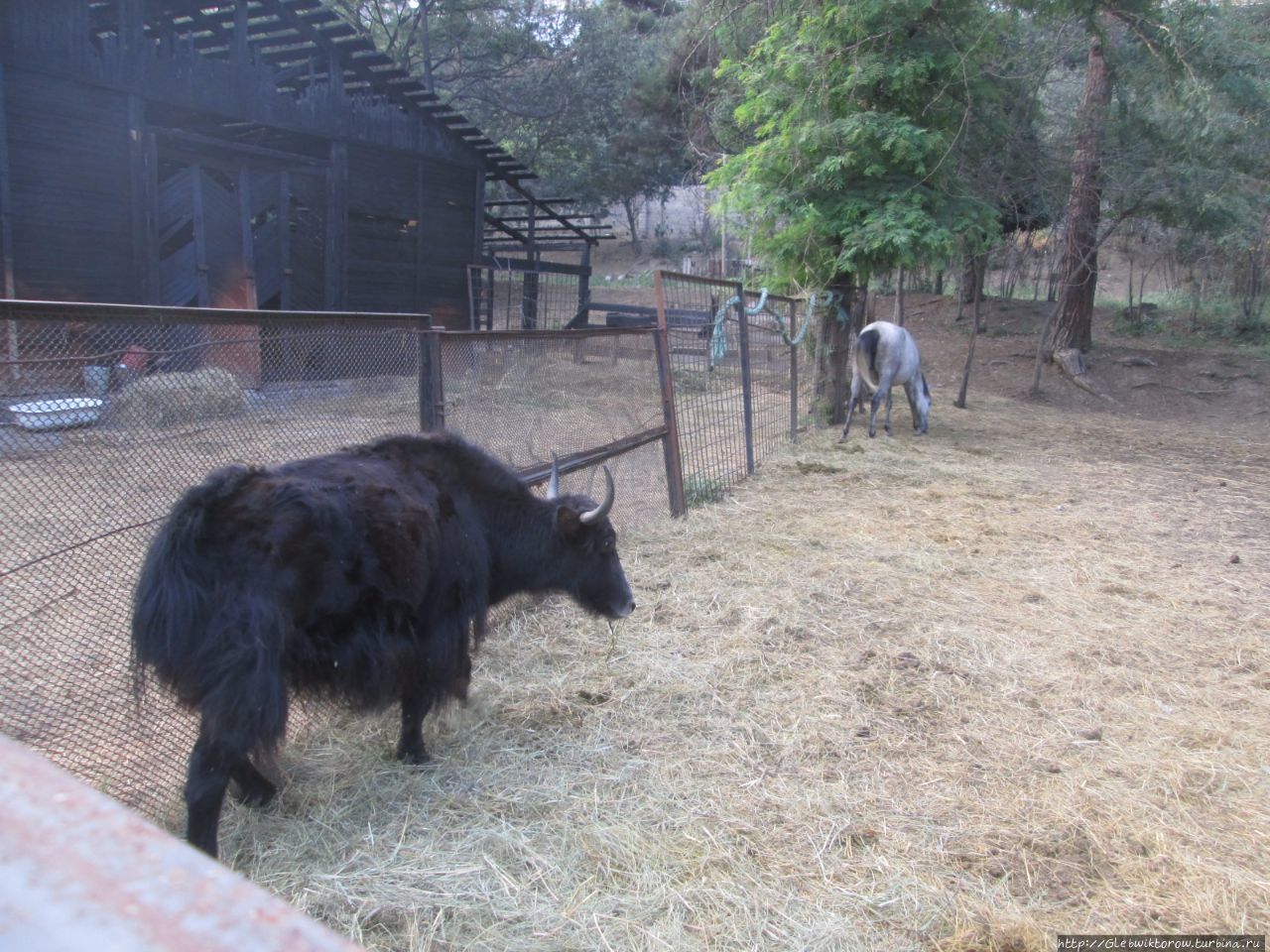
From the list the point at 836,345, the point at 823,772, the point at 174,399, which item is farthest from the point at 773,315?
the point at 174,399

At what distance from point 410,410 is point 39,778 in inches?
157

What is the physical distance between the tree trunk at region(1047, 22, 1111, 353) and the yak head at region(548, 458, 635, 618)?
11.0m

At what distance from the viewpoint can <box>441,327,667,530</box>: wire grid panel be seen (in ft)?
14.9

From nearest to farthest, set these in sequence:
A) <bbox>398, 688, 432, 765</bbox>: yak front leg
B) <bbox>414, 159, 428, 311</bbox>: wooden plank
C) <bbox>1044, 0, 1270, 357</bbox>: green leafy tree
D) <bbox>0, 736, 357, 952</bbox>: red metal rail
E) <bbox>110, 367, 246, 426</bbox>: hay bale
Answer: <bbox>0, 736, 357, 952</bbox>: red metal rail < <bbox>110, 367, 246, 426</bbox>: hay bale < <bbox>398, 688, 432, 765</bbox>: yak front leg < <bbox>1044, 0, 1270, 357</bbox>: green leafy tree < <bbox>414, 159, 428, 311</bbox>: wooden plank

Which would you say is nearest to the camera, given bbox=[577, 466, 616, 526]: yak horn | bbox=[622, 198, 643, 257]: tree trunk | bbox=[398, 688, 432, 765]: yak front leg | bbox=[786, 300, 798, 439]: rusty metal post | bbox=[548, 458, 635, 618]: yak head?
bbox=[398, 688, 432, 765]: yak front leg

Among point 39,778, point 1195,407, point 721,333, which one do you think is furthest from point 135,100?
point 1195,407

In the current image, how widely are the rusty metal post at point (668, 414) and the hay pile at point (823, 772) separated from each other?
2.65 ft

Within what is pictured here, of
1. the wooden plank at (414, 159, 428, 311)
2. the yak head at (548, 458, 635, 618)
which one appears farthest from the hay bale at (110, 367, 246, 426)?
the wooden plank at (414, 159, 428, 311)

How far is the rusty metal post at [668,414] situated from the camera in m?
6.44

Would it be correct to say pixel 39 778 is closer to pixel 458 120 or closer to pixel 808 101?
pixel 808 101

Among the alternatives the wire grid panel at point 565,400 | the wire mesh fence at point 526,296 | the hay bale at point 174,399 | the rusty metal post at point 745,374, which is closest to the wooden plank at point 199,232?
the wire mesh fence at point 526,296

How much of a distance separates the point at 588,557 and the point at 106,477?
6.40ft

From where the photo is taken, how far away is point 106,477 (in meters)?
2.99

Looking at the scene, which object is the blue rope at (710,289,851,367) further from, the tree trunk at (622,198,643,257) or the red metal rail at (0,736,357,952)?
the tree trunk at (622,198,643,257)
